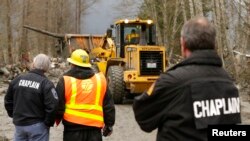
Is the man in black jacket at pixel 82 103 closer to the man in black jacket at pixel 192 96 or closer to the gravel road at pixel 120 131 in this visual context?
the man in black jacket at pixel 192 96

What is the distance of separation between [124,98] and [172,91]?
14.0 metres

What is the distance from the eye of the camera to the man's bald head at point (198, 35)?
3535mm

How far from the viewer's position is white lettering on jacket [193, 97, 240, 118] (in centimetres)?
341

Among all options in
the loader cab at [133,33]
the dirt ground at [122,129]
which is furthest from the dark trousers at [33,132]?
the loader cab at [133,33]

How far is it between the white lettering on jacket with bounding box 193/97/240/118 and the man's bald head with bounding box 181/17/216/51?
388mm

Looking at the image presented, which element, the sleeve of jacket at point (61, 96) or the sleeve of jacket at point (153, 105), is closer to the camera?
the sleeve of jacket at point (153, 105)

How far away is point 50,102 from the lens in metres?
5.95

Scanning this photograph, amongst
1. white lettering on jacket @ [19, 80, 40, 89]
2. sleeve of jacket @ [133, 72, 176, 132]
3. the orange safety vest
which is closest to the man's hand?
the orange safety vest

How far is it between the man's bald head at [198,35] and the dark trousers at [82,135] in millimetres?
2510

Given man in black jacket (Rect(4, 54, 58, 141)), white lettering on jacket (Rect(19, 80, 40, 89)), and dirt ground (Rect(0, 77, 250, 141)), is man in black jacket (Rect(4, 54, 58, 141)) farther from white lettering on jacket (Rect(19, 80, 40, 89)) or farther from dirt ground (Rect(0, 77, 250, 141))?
dirt ground (Rect(0, 77, 250, 141))

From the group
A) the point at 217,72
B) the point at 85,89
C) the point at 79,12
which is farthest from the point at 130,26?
the point at 79,12

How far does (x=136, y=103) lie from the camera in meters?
3.60

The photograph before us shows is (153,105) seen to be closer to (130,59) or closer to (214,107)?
(214,107)

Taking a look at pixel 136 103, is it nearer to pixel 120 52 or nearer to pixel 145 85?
pixel 145 85
